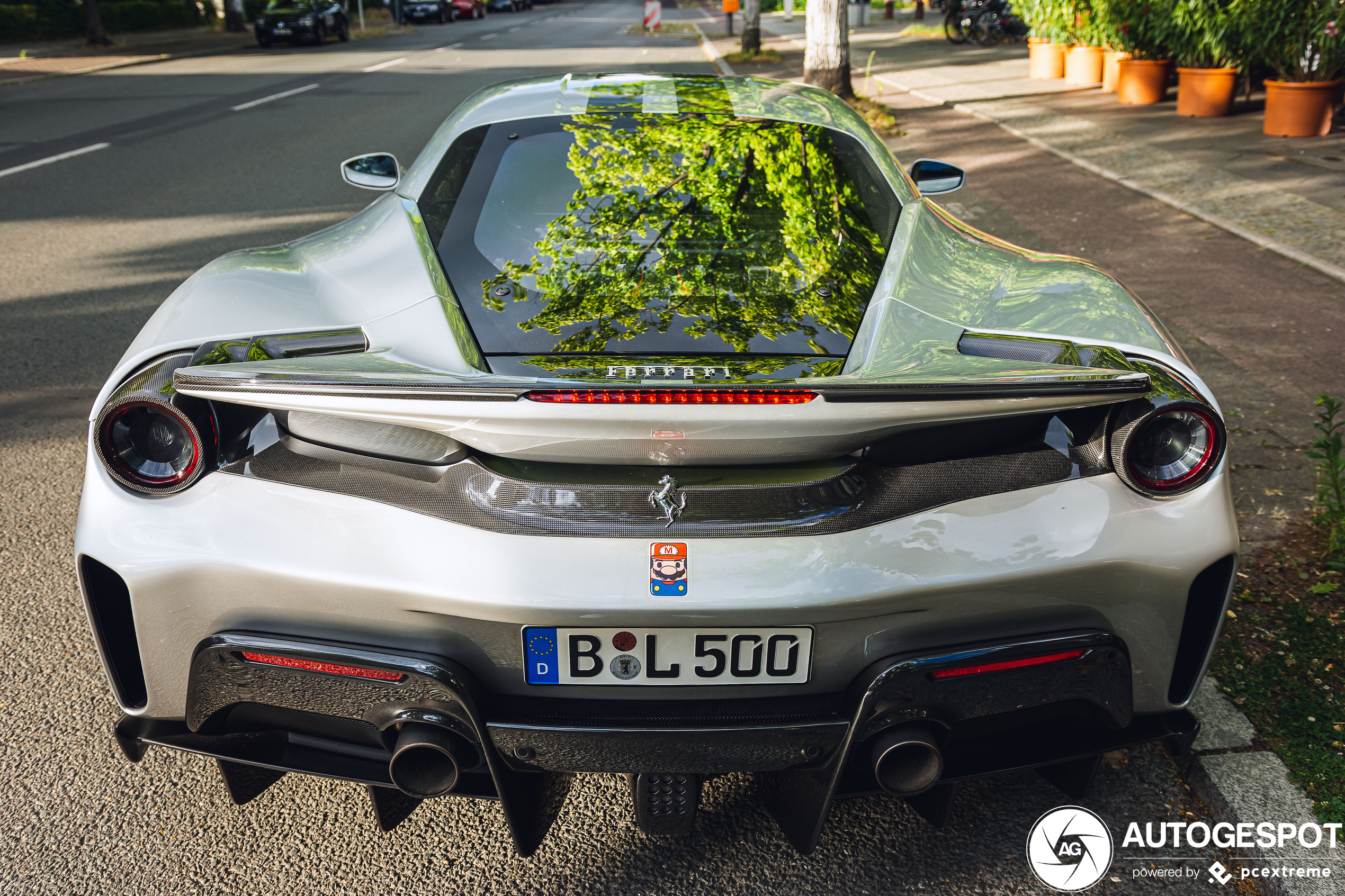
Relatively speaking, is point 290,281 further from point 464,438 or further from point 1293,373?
point 1293,373

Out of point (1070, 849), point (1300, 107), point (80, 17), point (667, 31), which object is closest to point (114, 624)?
point (1070, 849)

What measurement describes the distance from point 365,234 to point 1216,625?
206cm

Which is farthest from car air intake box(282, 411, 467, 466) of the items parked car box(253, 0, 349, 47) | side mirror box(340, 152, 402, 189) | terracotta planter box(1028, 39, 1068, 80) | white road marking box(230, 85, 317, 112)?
parked car box(253, 0, 349, 47)

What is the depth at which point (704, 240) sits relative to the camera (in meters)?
2.38

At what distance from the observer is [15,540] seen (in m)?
3.30

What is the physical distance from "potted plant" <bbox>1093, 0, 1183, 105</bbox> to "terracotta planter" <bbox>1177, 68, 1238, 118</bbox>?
92 centimetres

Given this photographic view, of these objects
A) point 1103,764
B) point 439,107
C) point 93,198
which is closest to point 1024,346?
point 1103,764

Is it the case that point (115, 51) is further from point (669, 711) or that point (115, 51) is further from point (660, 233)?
point (669, 711)

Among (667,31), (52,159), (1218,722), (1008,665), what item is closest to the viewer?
(1008,665)

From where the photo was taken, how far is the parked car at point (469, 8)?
45562 mm

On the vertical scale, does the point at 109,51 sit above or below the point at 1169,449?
above

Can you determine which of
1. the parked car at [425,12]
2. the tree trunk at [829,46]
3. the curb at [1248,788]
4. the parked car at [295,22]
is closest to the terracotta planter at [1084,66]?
the tree trunk at [829,46]

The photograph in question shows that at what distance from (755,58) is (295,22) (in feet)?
46.4

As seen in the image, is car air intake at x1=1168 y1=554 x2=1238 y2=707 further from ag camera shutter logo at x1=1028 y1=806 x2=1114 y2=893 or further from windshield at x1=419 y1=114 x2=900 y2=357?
windshield at x1=419 y1=114 x2=900 y2=357
